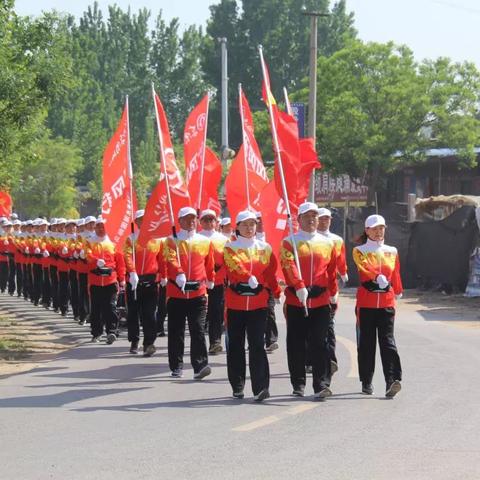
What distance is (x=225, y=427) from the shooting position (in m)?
9.62

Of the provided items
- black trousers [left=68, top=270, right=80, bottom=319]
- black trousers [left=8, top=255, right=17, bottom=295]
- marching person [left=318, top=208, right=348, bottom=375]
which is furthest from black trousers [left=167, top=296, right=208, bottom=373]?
black trousers [left=8, top=255, right=17, bottom=295]

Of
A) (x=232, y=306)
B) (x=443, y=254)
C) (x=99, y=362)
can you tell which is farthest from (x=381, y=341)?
(x=443, y=254)

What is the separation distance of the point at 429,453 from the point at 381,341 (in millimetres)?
3320

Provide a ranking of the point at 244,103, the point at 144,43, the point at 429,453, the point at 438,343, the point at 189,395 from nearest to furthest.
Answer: the point at 429,453 → the point at 189,395 → the point at 438,343 → the point at 244,103 → the point at 144,43

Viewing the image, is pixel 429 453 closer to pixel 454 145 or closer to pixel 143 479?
pixel 143 479

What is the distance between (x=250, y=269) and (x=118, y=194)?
4973 millimetres

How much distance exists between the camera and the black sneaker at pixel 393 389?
37.0ft

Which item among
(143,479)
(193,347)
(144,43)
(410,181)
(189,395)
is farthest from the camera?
(144,43)

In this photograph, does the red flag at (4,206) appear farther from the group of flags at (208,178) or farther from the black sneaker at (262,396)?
the black sneaker at (262,396)

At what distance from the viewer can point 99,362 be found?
49.0 feet

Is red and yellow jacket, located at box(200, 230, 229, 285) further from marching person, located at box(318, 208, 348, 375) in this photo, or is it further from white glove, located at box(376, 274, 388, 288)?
white glove, located at box(376, 274, 388, 288)

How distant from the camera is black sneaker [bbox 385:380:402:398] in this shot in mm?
11266

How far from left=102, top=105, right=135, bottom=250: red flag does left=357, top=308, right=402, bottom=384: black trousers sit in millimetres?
5151

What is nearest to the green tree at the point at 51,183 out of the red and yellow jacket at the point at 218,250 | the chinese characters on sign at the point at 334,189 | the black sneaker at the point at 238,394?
the chinese characters on sign at the point at 334,189
